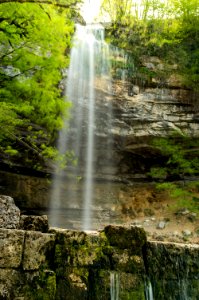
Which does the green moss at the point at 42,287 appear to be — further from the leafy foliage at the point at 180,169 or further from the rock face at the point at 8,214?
the leafy foliage at the point at 180,169

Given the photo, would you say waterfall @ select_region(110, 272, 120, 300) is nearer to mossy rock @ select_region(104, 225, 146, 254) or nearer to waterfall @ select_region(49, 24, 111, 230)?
mossy rock @ select_region(104, 225, 146, 254)

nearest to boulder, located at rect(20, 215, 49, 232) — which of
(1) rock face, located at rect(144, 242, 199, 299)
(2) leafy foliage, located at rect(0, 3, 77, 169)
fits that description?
(1) rock face, located at rect(144, 242, 199, 299)

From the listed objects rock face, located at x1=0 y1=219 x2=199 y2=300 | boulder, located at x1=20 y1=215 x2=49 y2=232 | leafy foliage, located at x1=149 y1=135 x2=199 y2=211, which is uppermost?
leafy foliage, located at x1=149 y1=135 x2=199 y2=211

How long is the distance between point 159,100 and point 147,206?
17.7 ft

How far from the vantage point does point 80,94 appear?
16453mm

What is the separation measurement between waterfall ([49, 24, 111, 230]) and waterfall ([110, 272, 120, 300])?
11106mm

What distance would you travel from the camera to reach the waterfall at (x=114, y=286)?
4793 mm

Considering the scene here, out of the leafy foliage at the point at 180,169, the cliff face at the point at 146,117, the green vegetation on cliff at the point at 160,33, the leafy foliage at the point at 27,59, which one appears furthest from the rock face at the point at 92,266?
the green vegetation on cliff at the point at 160,33

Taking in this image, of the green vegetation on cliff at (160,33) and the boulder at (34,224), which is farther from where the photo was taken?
the green vegetation on cliff at (160,33)

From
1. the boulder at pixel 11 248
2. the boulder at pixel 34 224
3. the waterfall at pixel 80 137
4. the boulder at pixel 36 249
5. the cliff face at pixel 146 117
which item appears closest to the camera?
the boulder at pixel 11 248

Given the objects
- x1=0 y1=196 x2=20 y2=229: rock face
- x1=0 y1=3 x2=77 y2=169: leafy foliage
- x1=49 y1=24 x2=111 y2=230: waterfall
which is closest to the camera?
x1=0 y1=196 x2=20 y2=229: rock face

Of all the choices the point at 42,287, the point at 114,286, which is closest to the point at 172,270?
the point at 114,286

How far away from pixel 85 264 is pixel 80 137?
39.4 feet

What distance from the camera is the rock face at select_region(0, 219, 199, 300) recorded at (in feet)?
13.8
